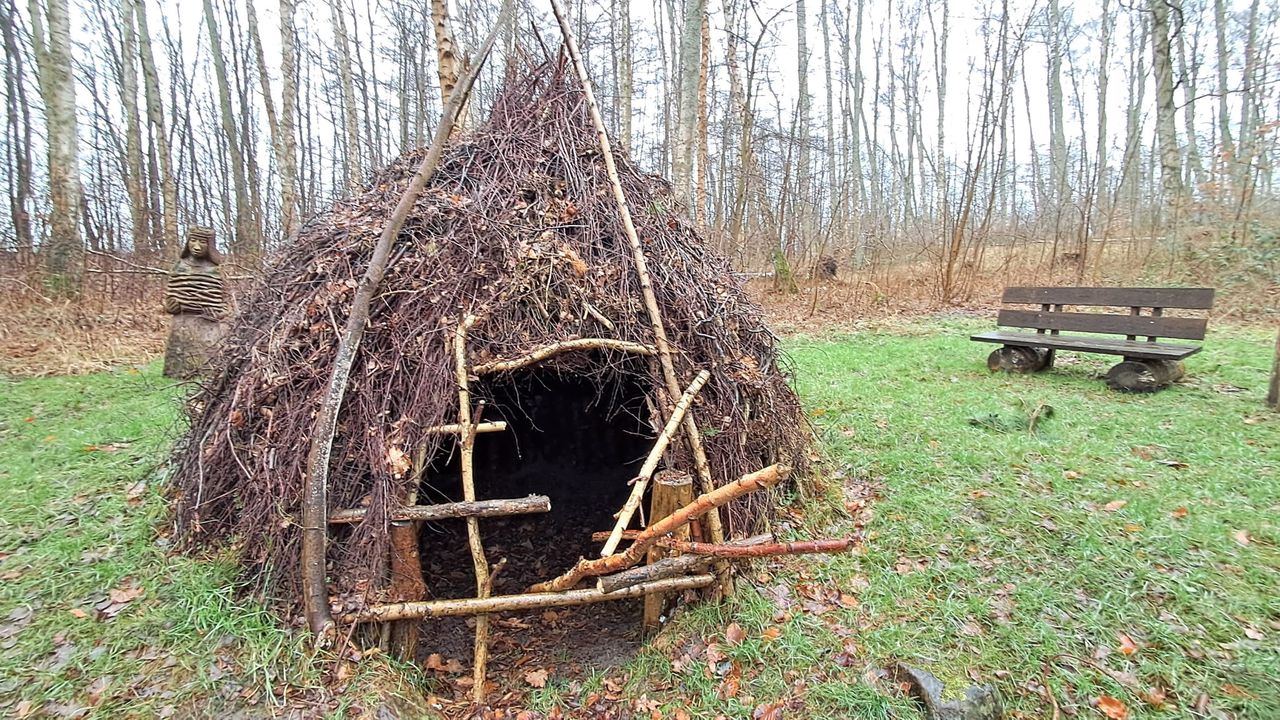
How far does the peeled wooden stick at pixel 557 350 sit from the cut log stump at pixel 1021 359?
6054 mm

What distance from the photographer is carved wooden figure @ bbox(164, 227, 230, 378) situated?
6.63 m

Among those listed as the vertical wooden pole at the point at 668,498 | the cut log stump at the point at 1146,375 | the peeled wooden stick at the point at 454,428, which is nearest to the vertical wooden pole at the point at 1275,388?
the cut log stump at the point at 1146,375

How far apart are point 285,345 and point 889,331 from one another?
10141mm

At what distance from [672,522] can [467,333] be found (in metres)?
1.71

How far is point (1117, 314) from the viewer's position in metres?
7.14

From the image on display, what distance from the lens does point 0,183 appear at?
41.4 feet

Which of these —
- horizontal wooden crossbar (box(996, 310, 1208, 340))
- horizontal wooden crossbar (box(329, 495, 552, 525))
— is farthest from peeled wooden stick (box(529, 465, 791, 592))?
horizontal wooden crossbar (box(996, 310, 1208, 340))

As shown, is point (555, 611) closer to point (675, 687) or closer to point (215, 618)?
point (675, 687)

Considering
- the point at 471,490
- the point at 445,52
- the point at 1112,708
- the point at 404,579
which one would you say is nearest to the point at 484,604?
the point at 404,579

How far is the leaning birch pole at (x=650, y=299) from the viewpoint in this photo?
10.9ft

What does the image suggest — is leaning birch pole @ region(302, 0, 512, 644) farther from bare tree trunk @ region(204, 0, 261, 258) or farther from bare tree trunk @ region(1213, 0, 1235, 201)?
bare tree trunk @ region(1213, 0, 1235, 201)

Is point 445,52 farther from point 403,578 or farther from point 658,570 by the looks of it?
point 658,570

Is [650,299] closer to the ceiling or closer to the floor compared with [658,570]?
closer to the ceiling

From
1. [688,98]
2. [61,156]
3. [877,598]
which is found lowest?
[877,598]
